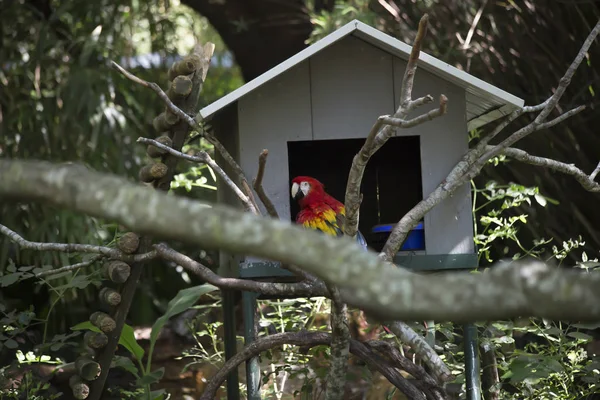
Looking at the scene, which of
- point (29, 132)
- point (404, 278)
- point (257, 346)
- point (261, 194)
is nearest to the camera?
point (404, 278)

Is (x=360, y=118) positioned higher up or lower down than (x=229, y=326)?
higher up

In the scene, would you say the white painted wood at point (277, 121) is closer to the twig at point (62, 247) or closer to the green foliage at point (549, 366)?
the twig at point (62, 247)

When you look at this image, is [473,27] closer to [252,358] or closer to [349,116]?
[349,116]

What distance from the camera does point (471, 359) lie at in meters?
2.61

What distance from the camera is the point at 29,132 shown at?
475 cm

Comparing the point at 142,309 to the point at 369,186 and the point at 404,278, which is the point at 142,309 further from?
the point at 404,278

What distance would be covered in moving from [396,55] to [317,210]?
0.59 metres

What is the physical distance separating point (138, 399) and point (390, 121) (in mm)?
2009

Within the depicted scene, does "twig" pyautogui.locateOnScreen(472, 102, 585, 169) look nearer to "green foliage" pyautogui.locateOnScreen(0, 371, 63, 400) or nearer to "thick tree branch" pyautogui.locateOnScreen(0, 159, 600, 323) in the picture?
"thick tree branch" pyautogui.locateOnScreen(0, 159, 600, 323)

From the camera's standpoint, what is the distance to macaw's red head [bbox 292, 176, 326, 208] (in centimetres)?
273

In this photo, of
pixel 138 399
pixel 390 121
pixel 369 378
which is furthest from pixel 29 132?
pixel 390 121

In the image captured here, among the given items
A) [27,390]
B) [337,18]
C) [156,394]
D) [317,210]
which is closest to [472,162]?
[317,210]

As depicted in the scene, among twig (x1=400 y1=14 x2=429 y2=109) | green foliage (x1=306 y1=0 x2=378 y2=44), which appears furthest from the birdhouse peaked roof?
green foliage (x1=306 y1=0 x2=378 y2=44)

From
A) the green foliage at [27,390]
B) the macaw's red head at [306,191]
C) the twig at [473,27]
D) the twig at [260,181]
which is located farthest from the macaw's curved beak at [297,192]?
the twig at [473,27]
